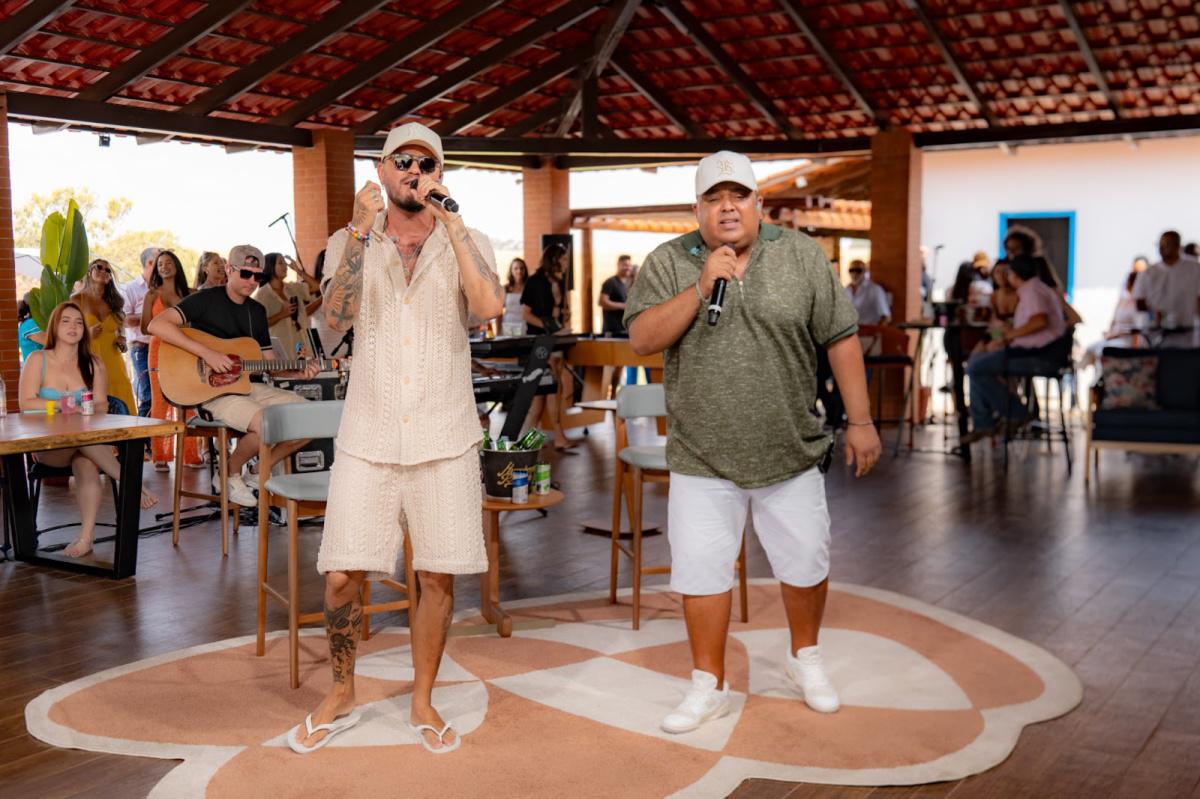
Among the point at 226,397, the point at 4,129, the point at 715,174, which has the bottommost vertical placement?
the point at 226,397

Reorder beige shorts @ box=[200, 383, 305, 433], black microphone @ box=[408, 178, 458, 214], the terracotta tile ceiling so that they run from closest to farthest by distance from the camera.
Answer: black microphone @ box=[408, 178, 458, 214], beige shorts @ box=[200, 383, 305, 433], the terracotta tile ceiling

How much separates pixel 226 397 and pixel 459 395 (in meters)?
3.32

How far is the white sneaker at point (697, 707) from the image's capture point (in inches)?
135

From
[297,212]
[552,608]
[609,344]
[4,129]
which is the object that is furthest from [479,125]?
[552,608]

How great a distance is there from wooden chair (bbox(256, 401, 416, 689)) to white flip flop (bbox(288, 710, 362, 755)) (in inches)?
17.9

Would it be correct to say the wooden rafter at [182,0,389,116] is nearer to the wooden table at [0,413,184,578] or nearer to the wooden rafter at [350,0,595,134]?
the wooden rafter at [350,0,595,134]

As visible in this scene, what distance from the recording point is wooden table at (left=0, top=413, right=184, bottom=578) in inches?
193

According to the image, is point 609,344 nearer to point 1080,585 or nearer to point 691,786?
point 1080,585

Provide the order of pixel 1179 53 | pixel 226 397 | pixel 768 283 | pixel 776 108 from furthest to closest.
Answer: pixel 776 108, pixel 1179 53, pixel 226 397, pixel 768 283

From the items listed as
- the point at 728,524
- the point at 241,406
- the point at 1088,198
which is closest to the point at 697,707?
the point at 728,524

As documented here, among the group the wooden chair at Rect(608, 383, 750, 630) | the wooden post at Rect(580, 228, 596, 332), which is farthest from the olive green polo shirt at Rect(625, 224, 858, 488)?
the wooden post at Rect(580, 228, 596, 332)

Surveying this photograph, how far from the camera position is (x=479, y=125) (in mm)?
→ 12484

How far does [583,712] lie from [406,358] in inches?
47.2

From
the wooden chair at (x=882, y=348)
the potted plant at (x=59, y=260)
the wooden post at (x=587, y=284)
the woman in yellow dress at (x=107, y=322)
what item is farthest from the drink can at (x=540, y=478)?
the wooden post at (x=587, y=284)
